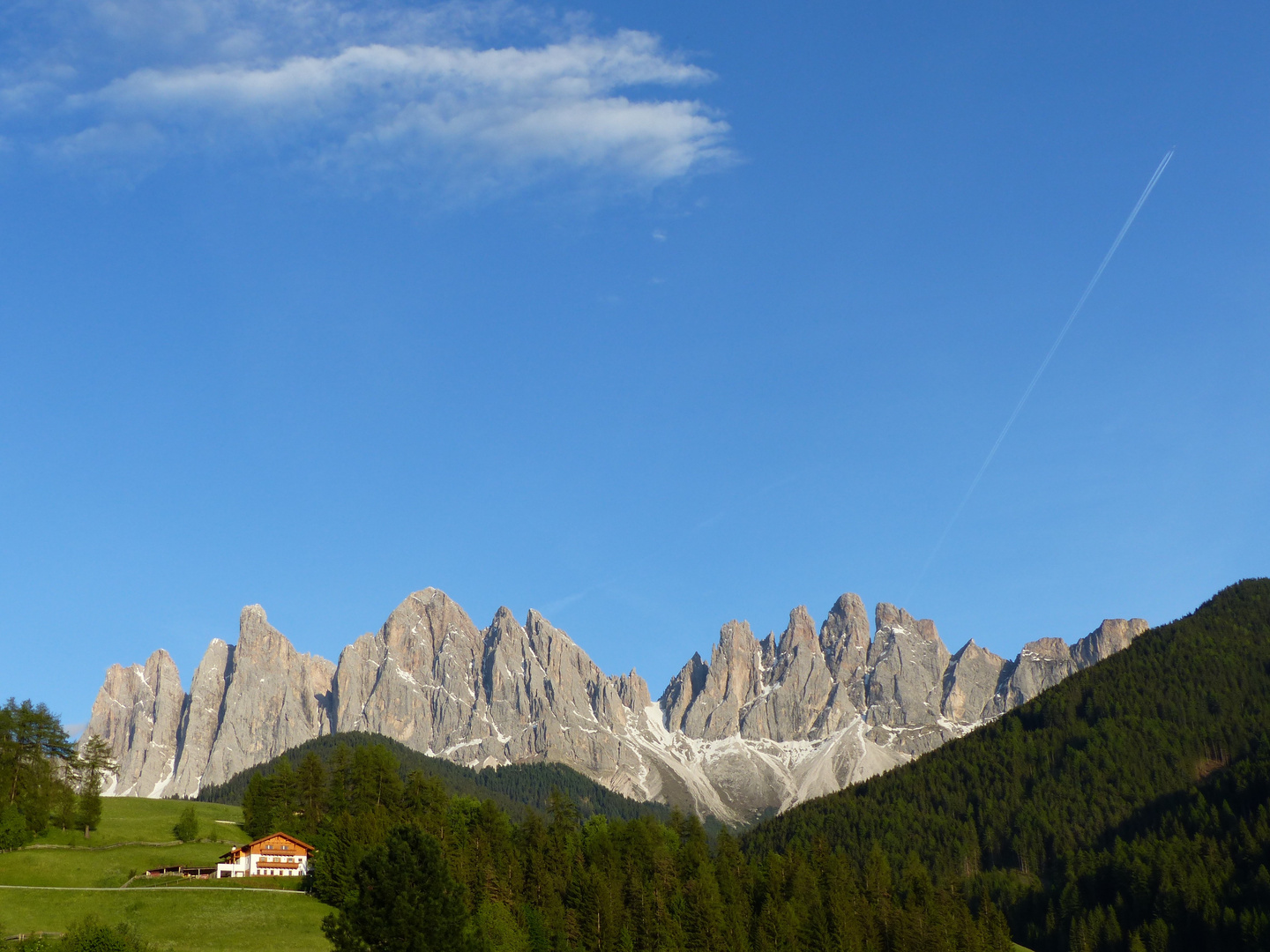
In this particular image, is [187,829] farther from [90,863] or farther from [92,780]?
[90,863]

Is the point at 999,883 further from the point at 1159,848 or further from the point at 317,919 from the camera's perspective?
the point at 317,919

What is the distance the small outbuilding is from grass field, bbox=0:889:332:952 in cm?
1229

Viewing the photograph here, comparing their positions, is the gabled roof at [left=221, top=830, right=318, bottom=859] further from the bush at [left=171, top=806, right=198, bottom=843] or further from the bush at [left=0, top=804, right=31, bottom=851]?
the bush at [left=0, top=804, right=31, bottom=851]

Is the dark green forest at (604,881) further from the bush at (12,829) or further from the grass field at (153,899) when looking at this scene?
the bush at (12,829)

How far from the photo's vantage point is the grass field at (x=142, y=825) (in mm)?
133250

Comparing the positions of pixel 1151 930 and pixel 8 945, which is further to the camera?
pixel 1151 930

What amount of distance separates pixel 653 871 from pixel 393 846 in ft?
205

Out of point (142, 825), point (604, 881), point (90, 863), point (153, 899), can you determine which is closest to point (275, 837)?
point (90, 863)

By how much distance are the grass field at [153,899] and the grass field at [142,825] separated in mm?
312

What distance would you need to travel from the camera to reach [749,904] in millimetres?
131000

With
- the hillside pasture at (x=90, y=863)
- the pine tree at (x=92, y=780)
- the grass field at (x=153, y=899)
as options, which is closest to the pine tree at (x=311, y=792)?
the grass field at (x=153, y=899)

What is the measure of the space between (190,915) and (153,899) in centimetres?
584

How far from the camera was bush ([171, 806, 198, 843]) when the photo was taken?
14325cm

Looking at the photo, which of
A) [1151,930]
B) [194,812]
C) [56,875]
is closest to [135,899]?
[56,875]
